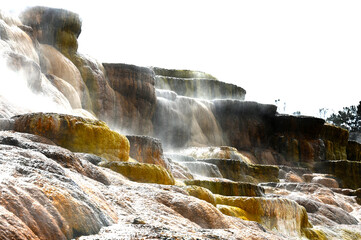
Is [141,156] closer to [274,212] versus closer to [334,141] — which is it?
[274,212]

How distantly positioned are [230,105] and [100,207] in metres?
23.3

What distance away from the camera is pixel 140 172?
7180mm

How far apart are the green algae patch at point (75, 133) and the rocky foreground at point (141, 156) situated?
0.02 meters

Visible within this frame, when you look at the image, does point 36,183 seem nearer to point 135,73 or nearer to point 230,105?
point 135,73

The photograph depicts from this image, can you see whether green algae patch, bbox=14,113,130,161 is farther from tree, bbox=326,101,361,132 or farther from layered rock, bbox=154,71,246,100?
tree, bbox=326,101,361,132

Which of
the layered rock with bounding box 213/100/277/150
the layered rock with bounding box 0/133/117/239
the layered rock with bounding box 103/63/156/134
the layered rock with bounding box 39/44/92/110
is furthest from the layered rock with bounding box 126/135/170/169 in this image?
the layered rock with bounding box 213/100/277/150

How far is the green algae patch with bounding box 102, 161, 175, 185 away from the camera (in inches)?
271

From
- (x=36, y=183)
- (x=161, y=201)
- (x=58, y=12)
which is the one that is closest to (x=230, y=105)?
(x=58, y=12)

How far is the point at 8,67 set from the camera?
34.3 ft

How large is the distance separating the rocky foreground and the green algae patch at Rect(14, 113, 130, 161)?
0.07 ft

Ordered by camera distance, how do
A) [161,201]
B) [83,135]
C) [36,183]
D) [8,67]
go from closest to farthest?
[36,183] → [161,201] → [83,135] → [8,67]

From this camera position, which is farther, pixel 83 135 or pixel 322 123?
pixel 322 123

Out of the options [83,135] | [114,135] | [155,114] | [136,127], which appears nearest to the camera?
[83,135]

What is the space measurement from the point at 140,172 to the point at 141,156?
4.47 meters
